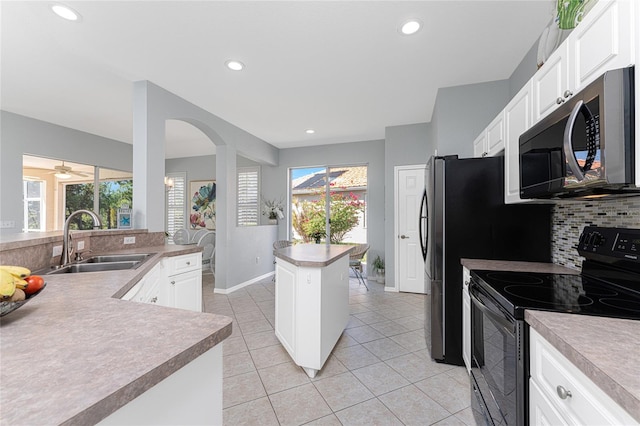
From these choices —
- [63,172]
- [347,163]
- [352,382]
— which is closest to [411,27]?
[352,382]

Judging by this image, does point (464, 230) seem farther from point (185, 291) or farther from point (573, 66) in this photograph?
point (185, 291)

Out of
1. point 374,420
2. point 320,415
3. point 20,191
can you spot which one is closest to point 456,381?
point 374,420

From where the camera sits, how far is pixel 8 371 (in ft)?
1.82

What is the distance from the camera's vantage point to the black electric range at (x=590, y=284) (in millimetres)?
1065

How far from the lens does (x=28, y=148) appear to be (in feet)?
13.2

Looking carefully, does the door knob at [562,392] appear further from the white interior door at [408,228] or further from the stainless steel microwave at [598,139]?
the white interior door at [408,228]

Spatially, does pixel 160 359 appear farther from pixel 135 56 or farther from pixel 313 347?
pixel 135 56

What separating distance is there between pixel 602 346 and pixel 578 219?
4.24ft

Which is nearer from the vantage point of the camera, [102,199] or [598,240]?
[598,240]

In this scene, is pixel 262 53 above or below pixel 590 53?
above

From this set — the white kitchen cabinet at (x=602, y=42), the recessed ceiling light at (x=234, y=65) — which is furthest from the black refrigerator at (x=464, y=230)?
the recessed ceiling light at (x=234, y=65)

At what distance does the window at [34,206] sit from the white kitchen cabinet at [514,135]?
6.03 metres

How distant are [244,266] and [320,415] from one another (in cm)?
343

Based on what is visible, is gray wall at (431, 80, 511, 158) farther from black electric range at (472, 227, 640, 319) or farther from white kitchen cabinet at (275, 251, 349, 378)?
white kitchen cabinet at (275, 251, 349, 378)
